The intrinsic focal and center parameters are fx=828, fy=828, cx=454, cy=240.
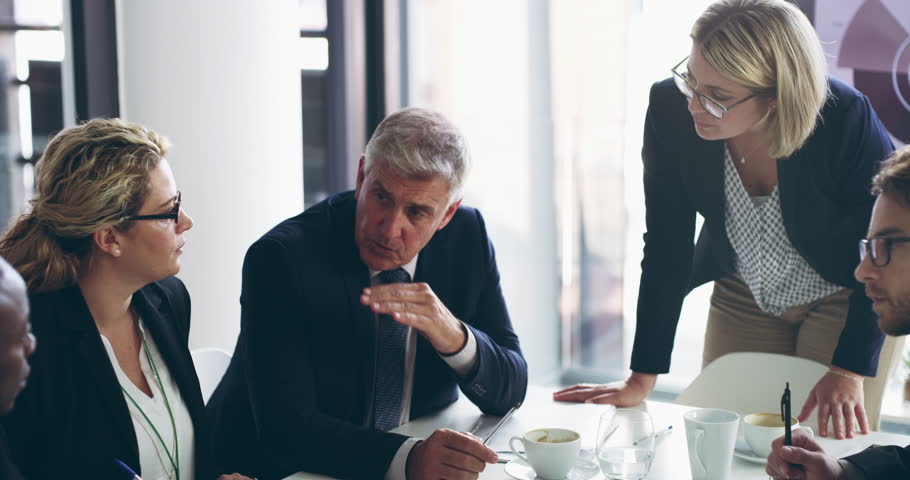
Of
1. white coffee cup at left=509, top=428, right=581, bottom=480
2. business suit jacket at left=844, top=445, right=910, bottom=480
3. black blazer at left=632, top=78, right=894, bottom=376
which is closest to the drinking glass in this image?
white coffee cup at left=509, top=428, right=581, bottom=480

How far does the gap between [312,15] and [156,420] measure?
107 inches

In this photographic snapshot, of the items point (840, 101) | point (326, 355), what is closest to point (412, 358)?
point (326, 355)

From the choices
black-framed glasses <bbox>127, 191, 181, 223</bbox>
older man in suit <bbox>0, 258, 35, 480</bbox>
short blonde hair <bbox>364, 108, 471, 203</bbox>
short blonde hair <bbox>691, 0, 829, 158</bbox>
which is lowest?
older man in suit <bbox>0, 258, 35, 480</bbox>

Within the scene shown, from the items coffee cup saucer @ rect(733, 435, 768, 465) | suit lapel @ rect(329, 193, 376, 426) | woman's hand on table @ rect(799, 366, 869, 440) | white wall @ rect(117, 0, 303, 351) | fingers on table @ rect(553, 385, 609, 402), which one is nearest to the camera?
coffee cup saucer @ rect(733, 435, 768, 465)

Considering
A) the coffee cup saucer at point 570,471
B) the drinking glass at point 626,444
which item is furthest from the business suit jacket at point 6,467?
the drinking glass at point 626,444

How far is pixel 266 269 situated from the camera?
5.87 ft

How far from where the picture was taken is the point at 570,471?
147cm

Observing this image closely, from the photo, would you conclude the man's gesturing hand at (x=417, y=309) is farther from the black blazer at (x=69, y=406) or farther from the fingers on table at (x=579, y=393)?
the black blazer at (x=69, y=406)

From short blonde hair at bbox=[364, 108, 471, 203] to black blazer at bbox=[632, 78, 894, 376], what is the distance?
0.63m

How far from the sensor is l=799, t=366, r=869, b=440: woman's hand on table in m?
1.72

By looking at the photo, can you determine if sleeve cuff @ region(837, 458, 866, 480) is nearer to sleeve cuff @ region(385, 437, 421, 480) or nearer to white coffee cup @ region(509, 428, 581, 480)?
white coffee cup @ region(509, 428, 581, 480)

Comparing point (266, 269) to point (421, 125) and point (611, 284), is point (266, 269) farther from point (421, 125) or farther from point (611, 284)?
point (611, 284)

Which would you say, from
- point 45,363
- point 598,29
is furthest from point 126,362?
Answer: point 598,29

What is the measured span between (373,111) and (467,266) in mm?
2144
